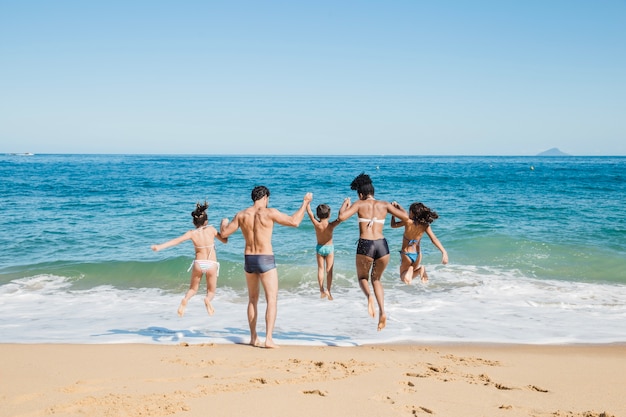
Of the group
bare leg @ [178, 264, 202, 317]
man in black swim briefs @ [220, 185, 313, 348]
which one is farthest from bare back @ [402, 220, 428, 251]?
bare leg @ [178, 264, 202, 317]

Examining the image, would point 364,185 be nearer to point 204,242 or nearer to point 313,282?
point 204,242

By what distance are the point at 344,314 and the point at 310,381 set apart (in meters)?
3.83

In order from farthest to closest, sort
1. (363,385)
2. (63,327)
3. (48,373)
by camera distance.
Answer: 1. (63,327)
2. (48,373)
3. (363,385)

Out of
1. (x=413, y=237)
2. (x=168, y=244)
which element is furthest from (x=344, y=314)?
(x=168, y=244)

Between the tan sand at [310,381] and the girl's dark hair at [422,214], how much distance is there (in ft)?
5.86

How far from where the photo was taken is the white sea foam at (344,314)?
7695 mm

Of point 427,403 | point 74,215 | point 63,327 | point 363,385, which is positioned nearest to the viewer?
point 427,403

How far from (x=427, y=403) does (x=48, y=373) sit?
4.13 m

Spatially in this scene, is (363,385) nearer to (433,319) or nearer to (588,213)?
(433,319)

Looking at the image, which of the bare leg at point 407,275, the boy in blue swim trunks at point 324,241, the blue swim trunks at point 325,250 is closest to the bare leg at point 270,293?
the boy in blue swim trunks at point 324,241

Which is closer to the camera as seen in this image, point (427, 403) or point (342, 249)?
point (427, 403)

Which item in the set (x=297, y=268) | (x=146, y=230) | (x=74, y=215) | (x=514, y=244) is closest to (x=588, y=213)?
(x=514, y=244)

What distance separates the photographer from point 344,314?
915 cm

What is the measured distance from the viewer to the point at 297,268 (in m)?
12.8
